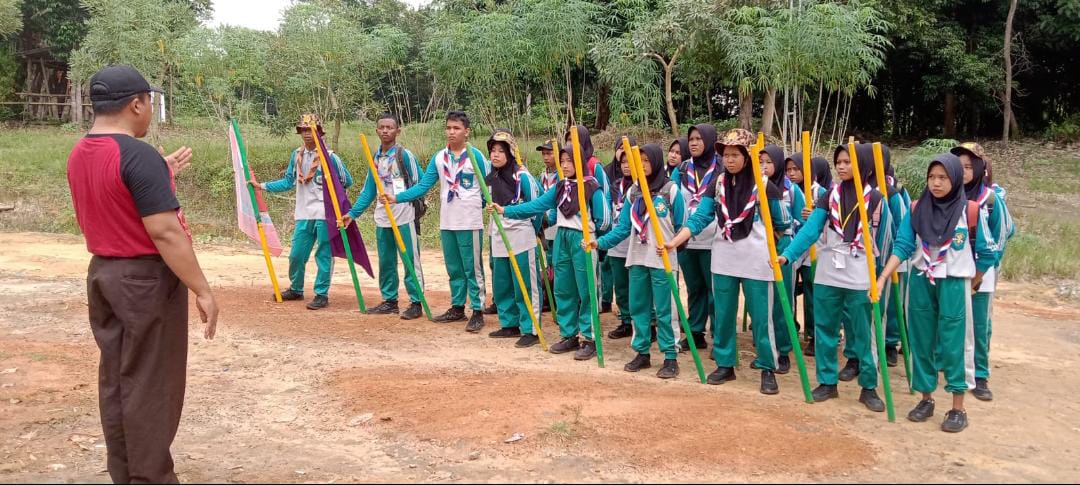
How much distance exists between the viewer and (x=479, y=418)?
15.9 feet

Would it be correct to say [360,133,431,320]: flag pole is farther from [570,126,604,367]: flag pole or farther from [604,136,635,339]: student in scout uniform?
[570,126,604,367]: flag pole

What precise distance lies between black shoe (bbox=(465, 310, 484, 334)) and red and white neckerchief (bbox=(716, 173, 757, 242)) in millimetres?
2611

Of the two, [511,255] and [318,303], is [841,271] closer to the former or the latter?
[511,255]

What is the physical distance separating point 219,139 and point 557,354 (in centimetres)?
1580

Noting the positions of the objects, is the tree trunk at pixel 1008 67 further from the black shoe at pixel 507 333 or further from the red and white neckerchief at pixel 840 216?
the black shoe at pixel 507 333

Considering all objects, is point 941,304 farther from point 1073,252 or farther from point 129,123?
point 1073,252

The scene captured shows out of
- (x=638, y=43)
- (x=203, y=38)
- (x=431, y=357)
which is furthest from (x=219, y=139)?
(x=431, y=357)

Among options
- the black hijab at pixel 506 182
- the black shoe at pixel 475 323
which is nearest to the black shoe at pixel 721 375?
the black hijab at pixel 506 182

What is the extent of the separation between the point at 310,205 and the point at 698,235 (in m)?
3.85

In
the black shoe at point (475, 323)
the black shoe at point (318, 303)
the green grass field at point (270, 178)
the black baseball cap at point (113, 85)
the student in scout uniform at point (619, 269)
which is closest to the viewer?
the black baseball cap at point (113, 85)

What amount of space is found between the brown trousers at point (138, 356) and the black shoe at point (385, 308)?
179 inches

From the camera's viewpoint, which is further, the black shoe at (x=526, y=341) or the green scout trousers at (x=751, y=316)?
the black shoe at (x=526, y=341)

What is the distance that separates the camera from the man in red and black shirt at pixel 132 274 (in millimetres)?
3506

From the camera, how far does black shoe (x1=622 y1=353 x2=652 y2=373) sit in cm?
631
